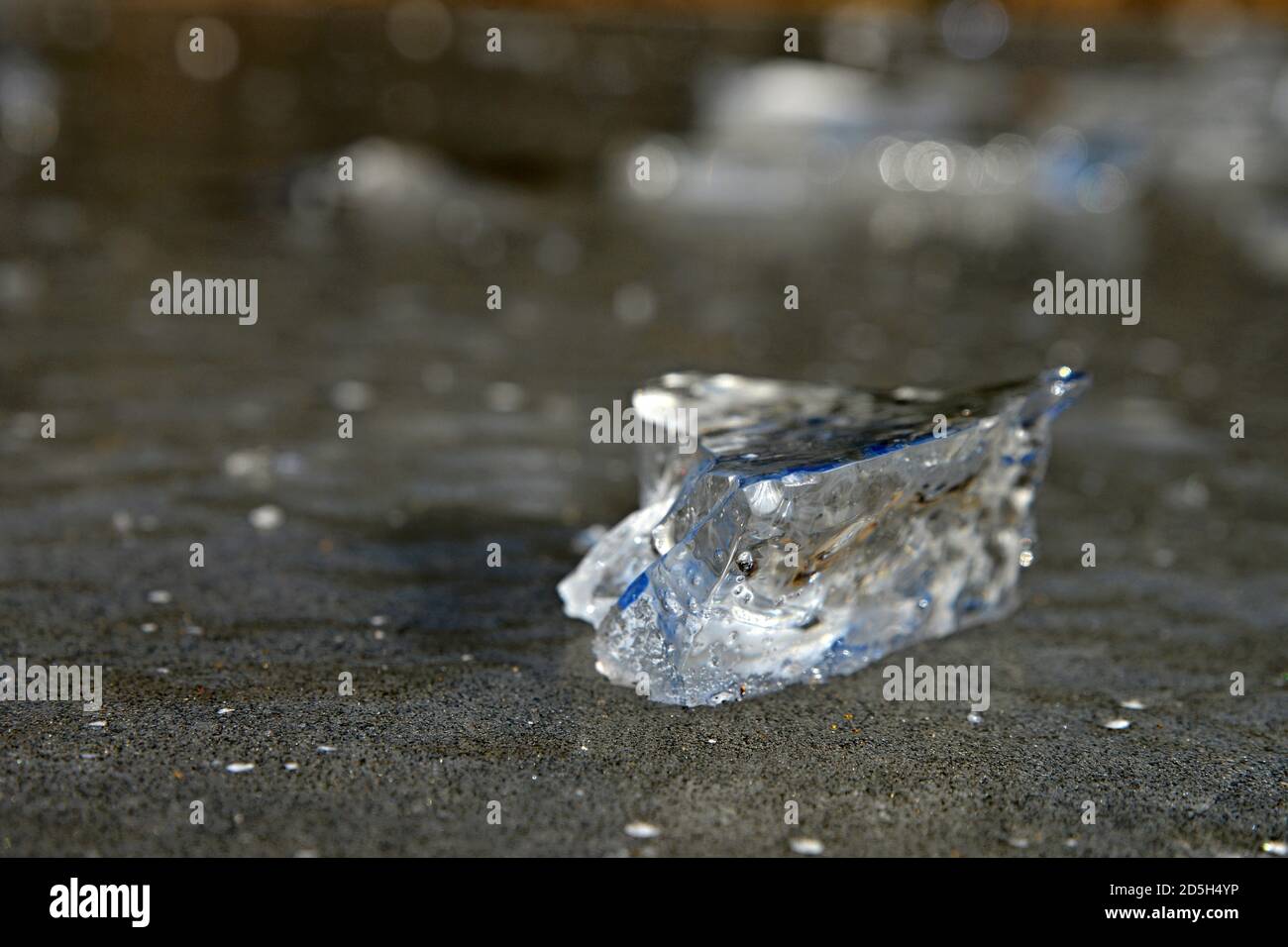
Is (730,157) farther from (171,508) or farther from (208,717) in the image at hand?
(208,717)

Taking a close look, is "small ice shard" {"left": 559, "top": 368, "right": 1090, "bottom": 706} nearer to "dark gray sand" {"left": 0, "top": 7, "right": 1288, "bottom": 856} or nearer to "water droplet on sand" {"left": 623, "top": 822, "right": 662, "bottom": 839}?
"dark gray sand" {"left": 0, "top": 7, "right": 1288, "bottom": 856}

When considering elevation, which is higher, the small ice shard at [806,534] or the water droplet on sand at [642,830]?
the small ice shard at [806,534]

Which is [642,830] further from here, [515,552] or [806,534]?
[515,552]

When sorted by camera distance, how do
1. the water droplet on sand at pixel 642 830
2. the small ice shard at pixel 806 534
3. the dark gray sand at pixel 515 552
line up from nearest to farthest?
1. the water droplet on sand at pixel 642 830
2. the dark gray sand at pixel 515 552
3. the small ice shard at pixel 806 534

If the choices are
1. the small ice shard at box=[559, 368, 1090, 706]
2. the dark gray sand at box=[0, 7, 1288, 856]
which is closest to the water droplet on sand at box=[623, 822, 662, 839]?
the dark gray sand at box=[0, 7, 1288, 856]

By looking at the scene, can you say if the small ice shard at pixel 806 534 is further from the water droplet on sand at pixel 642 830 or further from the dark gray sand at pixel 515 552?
the water droplet on sand at pixel 642 830

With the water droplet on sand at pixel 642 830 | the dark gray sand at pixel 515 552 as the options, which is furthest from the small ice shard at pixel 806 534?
the water droplet on sand at pixel 642 830

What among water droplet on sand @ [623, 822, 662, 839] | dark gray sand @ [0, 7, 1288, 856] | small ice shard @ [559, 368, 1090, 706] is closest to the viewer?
water droplet on sand @ [623, 822, 662, 839]
